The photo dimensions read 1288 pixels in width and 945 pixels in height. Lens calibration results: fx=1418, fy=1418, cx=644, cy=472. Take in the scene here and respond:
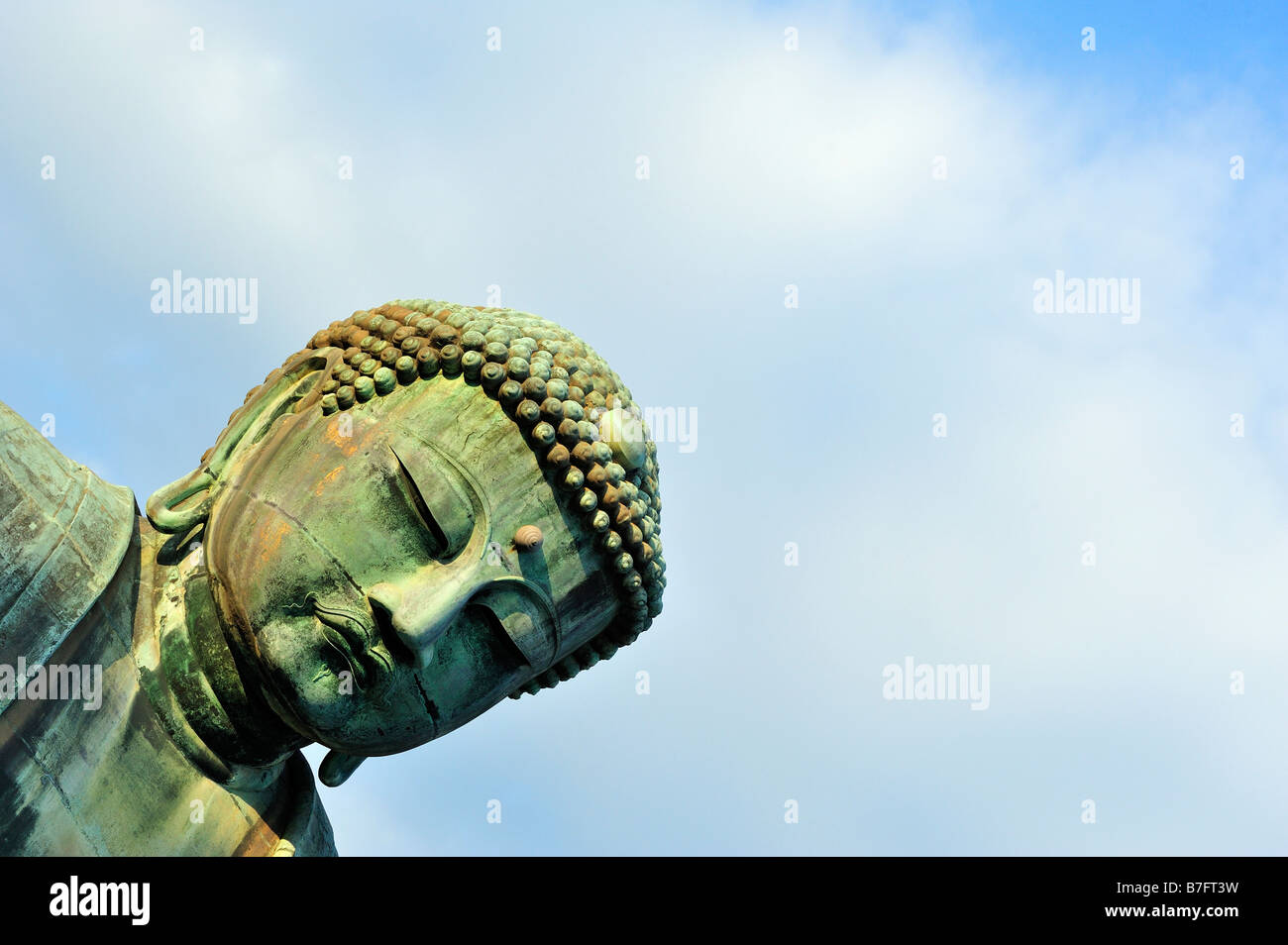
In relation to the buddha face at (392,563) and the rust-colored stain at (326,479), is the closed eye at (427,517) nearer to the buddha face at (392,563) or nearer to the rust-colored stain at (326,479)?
the buddha face at (392,563)

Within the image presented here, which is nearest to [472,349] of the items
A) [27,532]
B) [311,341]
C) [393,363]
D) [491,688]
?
[393,363]

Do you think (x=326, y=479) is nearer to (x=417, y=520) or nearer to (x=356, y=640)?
(x=417, y=520)

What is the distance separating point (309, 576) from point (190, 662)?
1050 mm

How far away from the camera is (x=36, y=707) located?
793 centimetres

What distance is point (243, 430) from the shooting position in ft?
29.8

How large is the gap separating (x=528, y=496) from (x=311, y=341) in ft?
6.89

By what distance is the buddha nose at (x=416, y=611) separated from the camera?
8.03m

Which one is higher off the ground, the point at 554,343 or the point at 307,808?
the point at 554,343

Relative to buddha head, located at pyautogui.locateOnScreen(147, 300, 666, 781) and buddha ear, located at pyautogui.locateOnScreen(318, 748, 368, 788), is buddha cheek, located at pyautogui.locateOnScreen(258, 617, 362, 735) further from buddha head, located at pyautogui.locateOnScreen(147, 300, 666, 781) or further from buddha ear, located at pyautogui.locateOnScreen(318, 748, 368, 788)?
buddha ear, located at pyautogui.locateOnScreen(318, 748, 368, 788)

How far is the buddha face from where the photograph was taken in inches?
325

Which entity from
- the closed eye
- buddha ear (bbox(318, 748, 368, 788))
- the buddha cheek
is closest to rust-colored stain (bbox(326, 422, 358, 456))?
the closed eye

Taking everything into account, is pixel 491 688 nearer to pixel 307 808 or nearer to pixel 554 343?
pixel 307 808

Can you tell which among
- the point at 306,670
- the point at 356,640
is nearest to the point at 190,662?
the point at 306,670

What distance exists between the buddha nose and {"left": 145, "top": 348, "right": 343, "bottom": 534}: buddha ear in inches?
54.3
